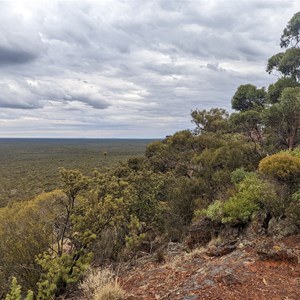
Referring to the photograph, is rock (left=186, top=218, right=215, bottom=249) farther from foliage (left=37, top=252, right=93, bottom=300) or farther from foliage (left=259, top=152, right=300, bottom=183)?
foliage (left=37, top=252, right=93, bottom=300)

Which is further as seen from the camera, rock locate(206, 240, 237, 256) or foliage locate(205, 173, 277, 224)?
foliage locate(205, 173, 277, 224)

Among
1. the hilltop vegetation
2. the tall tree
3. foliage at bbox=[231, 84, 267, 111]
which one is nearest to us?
the hilltop vegetation

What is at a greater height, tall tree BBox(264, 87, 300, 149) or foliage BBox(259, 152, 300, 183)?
tall tree BBox(264, 87, 300, 149)

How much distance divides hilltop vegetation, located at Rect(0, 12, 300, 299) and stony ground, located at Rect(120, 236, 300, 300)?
150cm

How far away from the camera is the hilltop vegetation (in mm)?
10531

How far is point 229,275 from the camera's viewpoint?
6988 millimetres

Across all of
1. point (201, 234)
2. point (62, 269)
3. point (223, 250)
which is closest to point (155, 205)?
point (201, 234)

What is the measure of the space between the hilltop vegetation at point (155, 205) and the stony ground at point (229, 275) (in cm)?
150

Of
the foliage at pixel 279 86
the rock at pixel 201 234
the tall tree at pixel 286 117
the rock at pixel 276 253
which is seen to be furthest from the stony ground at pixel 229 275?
the foliage at pixel 279 86

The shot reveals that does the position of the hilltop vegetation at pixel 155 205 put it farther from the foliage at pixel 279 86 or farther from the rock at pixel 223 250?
the rock at pixel 223 250

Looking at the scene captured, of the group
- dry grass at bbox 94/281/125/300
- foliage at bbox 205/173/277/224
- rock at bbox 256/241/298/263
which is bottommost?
dry grass at bbox 94/281/125/300

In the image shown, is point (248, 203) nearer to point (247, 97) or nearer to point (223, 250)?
point (223, 250)

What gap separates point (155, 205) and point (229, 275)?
36.8 ft

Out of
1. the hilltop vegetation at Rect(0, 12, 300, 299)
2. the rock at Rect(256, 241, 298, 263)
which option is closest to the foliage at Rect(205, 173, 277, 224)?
the hilltop vegetation at Rect(0, 12, 300, 299)
